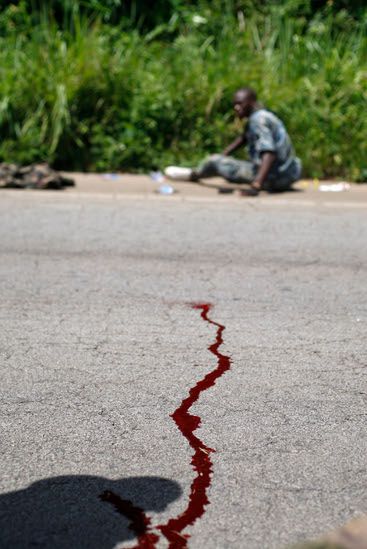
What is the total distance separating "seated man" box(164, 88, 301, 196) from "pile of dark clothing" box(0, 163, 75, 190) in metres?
1.33

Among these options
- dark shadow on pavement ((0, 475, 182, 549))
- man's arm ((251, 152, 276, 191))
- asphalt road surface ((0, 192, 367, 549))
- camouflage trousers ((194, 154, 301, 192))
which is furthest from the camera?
camouflage trousers ((194, 154, 301, 192))

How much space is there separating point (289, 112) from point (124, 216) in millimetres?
3768

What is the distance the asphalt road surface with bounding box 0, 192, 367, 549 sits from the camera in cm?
330

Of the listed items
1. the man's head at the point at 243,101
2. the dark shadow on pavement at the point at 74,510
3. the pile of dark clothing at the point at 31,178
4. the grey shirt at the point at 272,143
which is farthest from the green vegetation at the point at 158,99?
the dark shadow on pavement at the point at 74,510

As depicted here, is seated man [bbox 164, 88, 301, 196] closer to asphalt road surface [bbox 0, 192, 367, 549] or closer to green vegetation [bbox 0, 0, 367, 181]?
green vegetation [bbox 0, 0, 367, 181]

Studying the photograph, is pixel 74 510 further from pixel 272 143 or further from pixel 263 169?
pixel 272 143

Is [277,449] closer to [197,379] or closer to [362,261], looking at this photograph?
[197,379]

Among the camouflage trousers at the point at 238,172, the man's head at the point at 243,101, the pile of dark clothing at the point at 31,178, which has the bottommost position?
the pile of dark clothing at the point at 31,178

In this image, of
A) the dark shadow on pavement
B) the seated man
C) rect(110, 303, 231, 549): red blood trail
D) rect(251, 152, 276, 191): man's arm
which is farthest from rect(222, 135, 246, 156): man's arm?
the dark shadow on pavement

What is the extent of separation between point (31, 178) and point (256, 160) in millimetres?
2377

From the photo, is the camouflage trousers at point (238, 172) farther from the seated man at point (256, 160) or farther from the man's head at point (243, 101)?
the man's head at point (243, 101)

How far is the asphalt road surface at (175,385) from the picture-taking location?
3.30 metres

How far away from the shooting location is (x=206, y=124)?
12352mm

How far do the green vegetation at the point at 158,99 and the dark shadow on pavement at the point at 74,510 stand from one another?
337 inches
